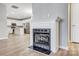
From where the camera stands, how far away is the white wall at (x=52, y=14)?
219cm

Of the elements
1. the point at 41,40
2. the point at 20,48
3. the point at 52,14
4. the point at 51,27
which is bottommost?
the point at 20,48

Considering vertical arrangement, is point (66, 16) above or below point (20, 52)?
above

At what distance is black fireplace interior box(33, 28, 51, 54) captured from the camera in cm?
225

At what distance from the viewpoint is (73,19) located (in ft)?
7.32

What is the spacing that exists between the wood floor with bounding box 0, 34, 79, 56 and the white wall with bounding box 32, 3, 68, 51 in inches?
4.8

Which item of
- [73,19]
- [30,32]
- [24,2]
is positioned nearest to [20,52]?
[30,32]

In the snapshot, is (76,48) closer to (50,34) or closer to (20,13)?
(50,34)

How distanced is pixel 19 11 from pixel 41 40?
497 mm

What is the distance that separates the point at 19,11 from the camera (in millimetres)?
2246

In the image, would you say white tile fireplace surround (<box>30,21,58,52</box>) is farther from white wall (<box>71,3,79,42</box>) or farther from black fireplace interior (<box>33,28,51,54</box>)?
white wall (<box>71,3,79,42</box>)

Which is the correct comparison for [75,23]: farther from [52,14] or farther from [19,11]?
[19,11]

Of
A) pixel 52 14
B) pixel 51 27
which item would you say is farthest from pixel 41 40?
pixel 52 14

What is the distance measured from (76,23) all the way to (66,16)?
0.16m

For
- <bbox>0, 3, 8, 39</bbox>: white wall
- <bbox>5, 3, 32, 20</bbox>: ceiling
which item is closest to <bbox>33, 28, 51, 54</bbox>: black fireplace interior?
<bbox>5, 3, 32, 20</bbox>: ceiling
